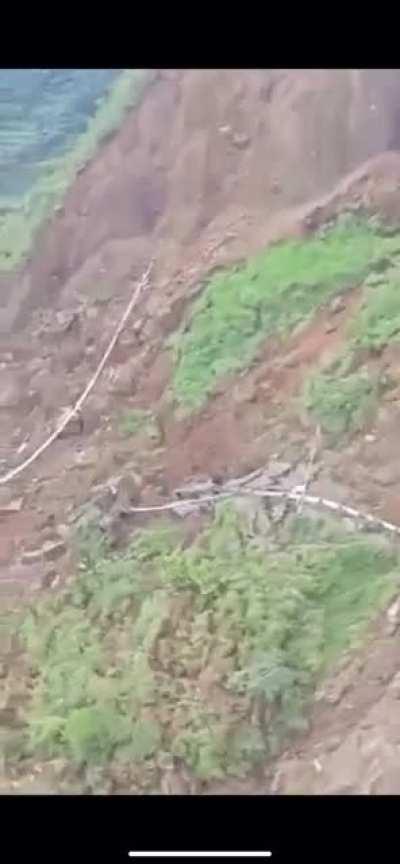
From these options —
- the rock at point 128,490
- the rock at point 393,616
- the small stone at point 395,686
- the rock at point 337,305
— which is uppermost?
the rock at point 337,305

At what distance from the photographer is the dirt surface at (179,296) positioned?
2.19m

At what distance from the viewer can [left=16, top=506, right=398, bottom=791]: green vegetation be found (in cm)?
212

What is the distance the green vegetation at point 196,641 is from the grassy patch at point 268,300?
0.75 ft

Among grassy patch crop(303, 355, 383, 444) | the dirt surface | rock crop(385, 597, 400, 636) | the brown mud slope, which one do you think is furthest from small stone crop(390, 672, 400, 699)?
the brown mud slope

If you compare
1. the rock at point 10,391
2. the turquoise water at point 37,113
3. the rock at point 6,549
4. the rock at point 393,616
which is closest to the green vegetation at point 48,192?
the turquoise water at point 37,113

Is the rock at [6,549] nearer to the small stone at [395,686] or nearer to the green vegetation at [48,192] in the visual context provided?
the green vegetation at [48,192]

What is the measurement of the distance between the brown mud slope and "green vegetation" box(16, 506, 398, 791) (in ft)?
1.37

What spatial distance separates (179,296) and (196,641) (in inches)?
21.0
